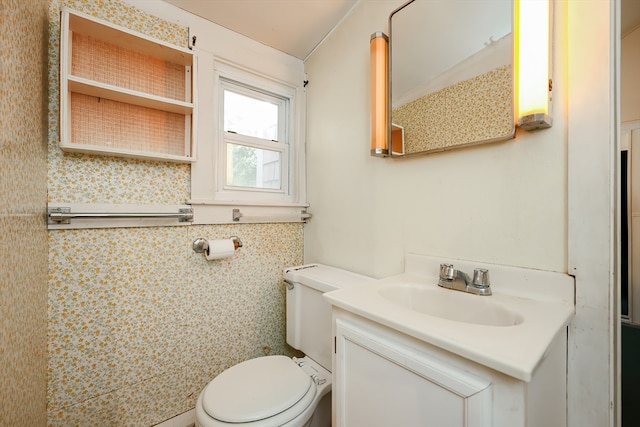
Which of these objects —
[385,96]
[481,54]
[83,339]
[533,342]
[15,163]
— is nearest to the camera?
[533,342]

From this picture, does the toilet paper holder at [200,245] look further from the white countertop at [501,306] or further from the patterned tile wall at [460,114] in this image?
the patterned tile wall at [460,114]

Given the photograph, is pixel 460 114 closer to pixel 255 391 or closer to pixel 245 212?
pixel 245 212

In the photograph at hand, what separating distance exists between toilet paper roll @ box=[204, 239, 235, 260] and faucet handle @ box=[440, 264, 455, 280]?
3.32 ft

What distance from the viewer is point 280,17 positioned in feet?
4.90

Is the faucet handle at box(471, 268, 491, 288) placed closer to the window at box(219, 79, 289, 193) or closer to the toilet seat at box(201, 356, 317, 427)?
the toilet seat at box(201, 356, 317, 427)

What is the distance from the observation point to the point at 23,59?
31.7 inches

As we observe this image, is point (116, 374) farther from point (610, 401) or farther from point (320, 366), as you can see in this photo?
point (610, 401)

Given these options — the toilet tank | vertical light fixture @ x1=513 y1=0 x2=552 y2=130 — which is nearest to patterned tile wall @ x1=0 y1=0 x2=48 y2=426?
the toilet tank

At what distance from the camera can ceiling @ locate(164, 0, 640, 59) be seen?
1.38 metres

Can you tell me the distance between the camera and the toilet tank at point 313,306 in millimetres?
1271

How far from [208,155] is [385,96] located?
38.1 inches

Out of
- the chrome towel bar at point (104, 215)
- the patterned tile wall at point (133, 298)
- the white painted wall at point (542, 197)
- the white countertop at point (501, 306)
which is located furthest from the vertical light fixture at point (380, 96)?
the chrome towel bar at point (104, 215)

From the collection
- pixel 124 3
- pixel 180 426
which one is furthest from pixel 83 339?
pixel 124 3

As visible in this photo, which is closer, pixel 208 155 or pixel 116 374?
pixel 116 374
